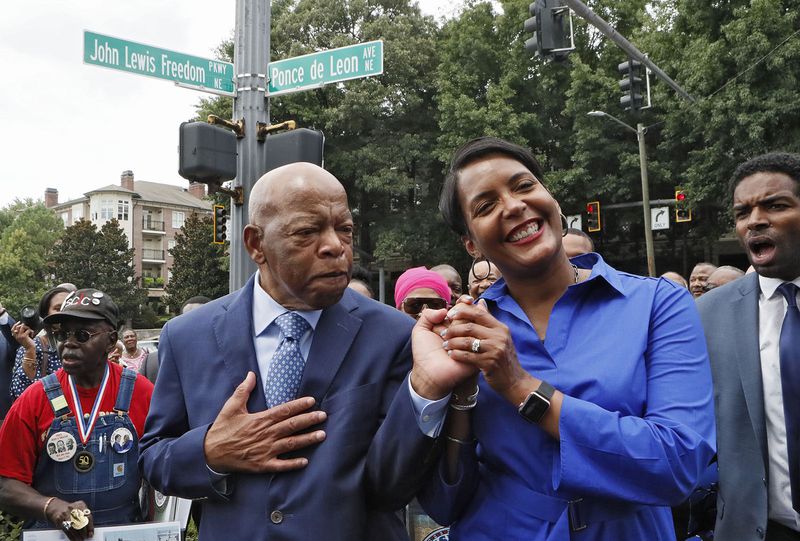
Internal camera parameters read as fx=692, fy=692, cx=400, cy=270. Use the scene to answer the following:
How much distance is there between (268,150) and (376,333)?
511 centimetres

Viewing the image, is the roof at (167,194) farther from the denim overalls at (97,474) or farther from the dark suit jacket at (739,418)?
the dark suit jacket at (739,418)

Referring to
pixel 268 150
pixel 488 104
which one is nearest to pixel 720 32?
pixel 488 104

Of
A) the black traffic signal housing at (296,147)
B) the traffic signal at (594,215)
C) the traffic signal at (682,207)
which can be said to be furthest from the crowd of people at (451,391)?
the traffic signal at (594,215)

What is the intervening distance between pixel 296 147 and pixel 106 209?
77830 mm

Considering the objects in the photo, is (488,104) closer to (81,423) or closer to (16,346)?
(16,346)

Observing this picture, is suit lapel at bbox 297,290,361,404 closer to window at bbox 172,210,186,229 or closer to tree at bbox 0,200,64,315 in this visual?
tree at bbox 0,200,64,315

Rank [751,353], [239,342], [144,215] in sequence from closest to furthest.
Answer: [239,342] < [751,353] < [144,215]

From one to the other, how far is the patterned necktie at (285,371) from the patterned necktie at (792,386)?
182cm

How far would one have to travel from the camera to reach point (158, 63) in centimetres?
676

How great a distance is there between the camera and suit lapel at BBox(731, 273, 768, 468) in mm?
2609

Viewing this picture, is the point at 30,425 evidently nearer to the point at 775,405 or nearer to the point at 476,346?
the point at 476,346

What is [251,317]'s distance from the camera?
2133mm

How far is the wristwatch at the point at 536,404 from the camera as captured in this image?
5.34 ft

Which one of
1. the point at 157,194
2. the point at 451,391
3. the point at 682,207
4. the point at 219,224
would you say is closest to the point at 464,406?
the point at 451,391
